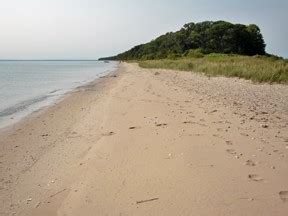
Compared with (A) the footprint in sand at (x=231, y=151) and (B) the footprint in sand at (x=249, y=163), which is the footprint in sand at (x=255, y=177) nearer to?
(B) the footprint in sand at (x=249, y=163)

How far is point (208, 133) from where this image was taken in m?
7.00

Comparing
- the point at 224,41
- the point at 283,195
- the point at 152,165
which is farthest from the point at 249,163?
the point at 224,41

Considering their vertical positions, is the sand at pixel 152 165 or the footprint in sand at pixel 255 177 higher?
the footprint in sand at pixel 255 177

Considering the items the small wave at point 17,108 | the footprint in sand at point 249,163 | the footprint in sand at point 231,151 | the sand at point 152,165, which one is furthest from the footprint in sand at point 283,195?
the small wave at point 17,108

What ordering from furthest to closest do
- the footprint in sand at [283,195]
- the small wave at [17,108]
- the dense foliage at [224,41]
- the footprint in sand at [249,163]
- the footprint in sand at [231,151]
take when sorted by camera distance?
1. the dense foliage at [224,41]
2. the small wave at [17,108]
3. the footprint in sand at [231,151]
4. the footprint in sand at [249,163]
5. the footprint in sand at [283,195]

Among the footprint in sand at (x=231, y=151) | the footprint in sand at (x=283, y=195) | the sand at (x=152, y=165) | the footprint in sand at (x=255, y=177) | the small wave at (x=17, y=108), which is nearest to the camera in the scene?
the footprint in sand at (x=283, y=195)

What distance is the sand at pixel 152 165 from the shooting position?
4.05 meters

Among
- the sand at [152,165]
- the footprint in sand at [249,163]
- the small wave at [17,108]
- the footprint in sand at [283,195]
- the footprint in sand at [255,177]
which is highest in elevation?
the footprint in sand at [283,195]

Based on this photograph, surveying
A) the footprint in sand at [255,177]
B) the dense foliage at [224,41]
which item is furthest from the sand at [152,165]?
the dense foliage at [224,41]

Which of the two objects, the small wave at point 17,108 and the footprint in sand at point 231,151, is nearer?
the footprint in sand at point 231,151

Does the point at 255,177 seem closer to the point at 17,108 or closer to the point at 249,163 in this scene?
the point at 249,163

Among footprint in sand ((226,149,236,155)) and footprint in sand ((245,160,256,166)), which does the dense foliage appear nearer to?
footprint in sand ((226,149,236,155))

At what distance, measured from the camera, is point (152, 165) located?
5332 millimetres

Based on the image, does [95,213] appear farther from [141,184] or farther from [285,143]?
[285,143]
